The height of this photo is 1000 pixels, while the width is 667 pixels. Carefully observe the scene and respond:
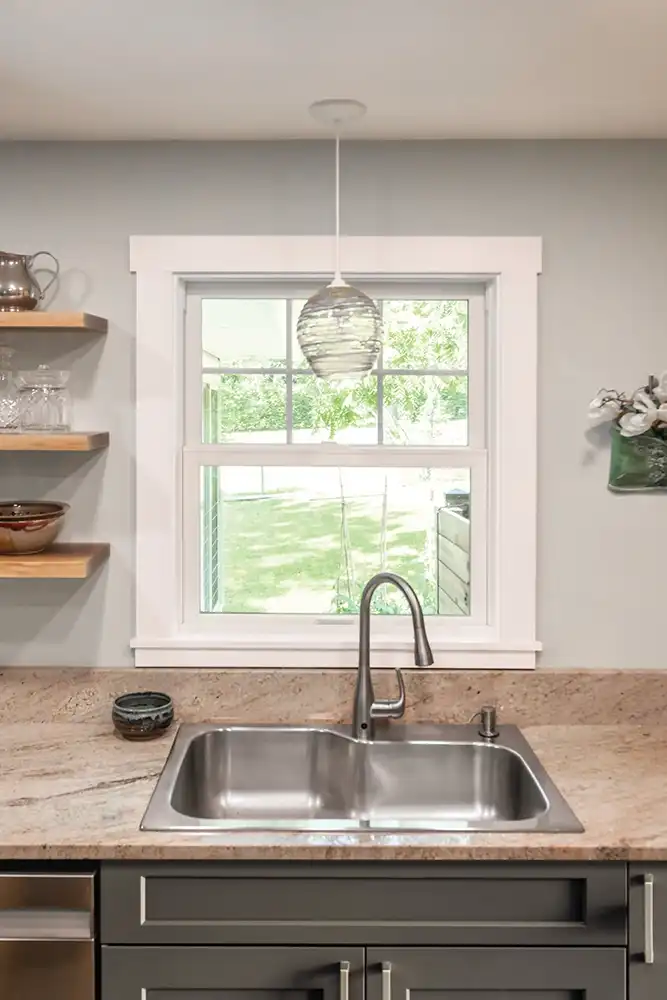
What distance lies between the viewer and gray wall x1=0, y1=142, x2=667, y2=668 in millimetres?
2291

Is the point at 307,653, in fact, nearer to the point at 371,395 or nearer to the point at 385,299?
the point at 371,395

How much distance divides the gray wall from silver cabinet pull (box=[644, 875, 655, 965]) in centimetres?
73

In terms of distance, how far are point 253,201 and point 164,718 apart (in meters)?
1.30

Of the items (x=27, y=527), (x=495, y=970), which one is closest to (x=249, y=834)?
(x=495, y=970)

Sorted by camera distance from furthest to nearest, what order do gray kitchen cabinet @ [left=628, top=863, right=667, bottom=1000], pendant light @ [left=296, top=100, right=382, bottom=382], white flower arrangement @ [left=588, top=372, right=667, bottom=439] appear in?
1. white flower arrangement @ [left=588, top=372, right=667, bottom=439]
2. pendant light @ [left=296, top=100, right=382, bottom=382]
3. gray kitchen cabinet @ [left=628, top=863, right=667, bottom=1000]

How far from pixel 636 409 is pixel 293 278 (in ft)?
3.03

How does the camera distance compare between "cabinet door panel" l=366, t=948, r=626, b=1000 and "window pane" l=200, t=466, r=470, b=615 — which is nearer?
"cabinet door panel" l=366, t=948, r=626, b=1000

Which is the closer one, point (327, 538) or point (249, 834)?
point (249, 834)

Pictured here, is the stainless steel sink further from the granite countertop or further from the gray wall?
the gray wall

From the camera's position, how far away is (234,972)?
170 centimetres

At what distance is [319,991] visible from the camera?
5.58 ft

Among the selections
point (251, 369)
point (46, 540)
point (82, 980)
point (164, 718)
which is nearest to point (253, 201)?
point (251, 369)

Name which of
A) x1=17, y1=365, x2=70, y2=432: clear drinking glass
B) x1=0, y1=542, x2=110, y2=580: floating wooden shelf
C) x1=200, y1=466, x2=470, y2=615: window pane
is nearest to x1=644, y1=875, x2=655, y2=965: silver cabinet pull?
x1=200, y1=466, x2=470, y2=615: window pane

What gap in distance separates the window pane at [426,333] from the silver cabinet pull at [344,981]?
1.45m
